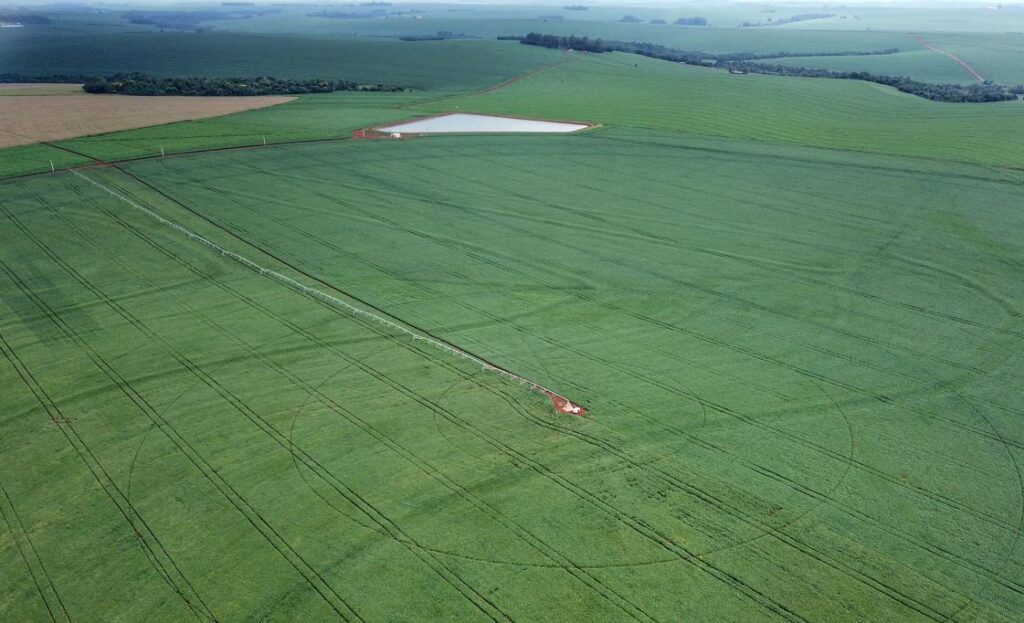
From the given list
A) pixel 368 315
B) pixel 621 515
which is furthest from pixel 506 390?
pixel 368 315

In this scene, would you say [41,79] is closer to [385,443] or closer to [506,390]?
[506,390]

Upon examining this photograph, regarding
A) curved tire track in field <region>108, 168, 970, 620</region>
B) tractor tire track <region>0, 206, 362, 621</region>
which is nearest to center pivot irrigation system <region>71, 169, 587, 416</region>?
curved tire track in field <region>108, 168, 970, 620</region>

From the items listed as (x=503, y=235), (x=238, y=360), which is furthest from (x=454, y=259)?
(x=238, y=360)

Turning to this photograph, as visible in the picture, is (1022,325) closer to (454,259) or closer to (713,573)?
(713,573)

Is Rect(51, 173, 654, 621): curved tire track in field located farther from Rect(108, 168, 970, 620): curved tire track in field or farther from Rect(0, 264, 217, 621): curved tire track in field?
Rect(0, 264, 217, 621): curved tire track in field

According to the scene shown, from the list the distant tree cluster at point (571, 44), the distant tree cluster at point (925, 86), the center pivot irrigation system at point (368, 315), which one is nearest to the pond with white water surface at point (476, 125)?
the center pivot irrigation system at point (368, 315)

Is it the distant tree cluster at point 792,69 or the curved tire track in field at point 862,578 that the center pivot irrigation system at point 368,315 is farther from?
the distant tree cluster at point 792,69
